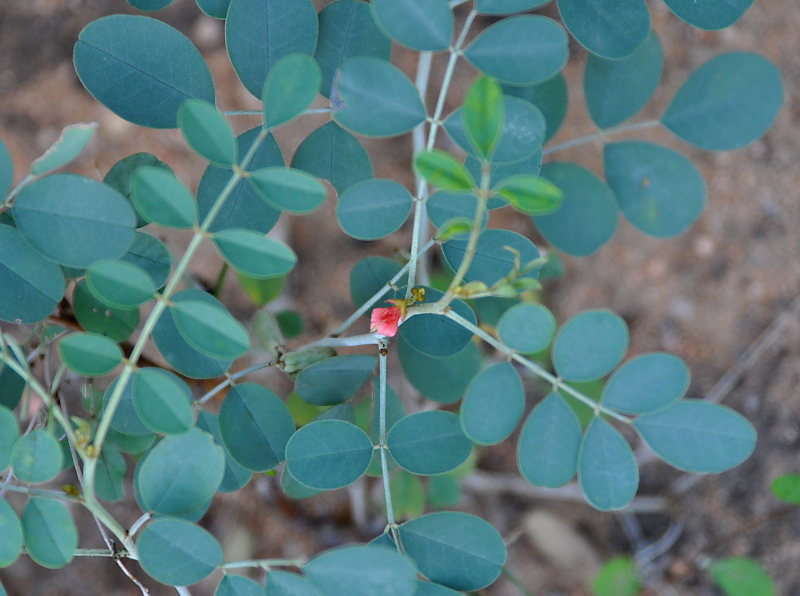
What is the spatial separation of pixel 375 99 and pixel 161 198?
0.34 m

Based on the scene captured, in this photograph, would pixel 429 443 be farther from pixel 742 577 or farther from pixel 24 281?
pixel 742 577

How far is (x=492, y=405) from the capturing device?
Result: 1107mm

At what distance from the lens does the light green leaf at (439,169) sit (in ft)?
2.93

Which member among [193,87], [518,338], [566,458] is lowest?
[566,458]

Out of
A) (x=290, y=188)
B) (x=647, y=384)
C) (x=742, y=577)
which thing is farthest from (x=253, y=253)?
(x=742, y=577)

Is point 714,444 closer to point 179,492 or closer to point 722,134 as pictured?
point 722,134

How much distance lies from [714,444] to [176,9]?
2.04 meters

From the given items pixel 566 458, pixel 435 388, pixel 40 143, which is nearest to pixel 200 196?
pixel 435 388

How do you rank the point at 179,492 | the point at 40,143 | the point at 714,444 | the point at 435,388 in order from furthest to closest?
the point at 40,143, the point at 435,388, the point at 714,444, the point at 179,492

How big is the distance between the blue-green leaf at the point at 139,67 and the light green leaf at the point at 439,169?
1.63 feet

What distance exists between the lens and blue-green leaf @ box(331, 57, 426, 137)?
1.01 meters

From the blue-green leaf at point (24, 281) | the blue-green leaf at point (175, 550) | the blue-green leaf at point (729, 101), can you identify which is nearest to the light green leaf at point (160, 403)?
the blue-green leaf at point (175, 550)

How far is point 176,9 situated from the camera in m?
2.26

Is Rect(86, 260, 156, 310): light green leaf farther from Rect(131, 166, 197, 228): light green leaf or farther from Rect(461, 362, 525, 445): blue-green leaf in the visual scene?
Rect(461, 362, 525, 445): blue-green leaf
